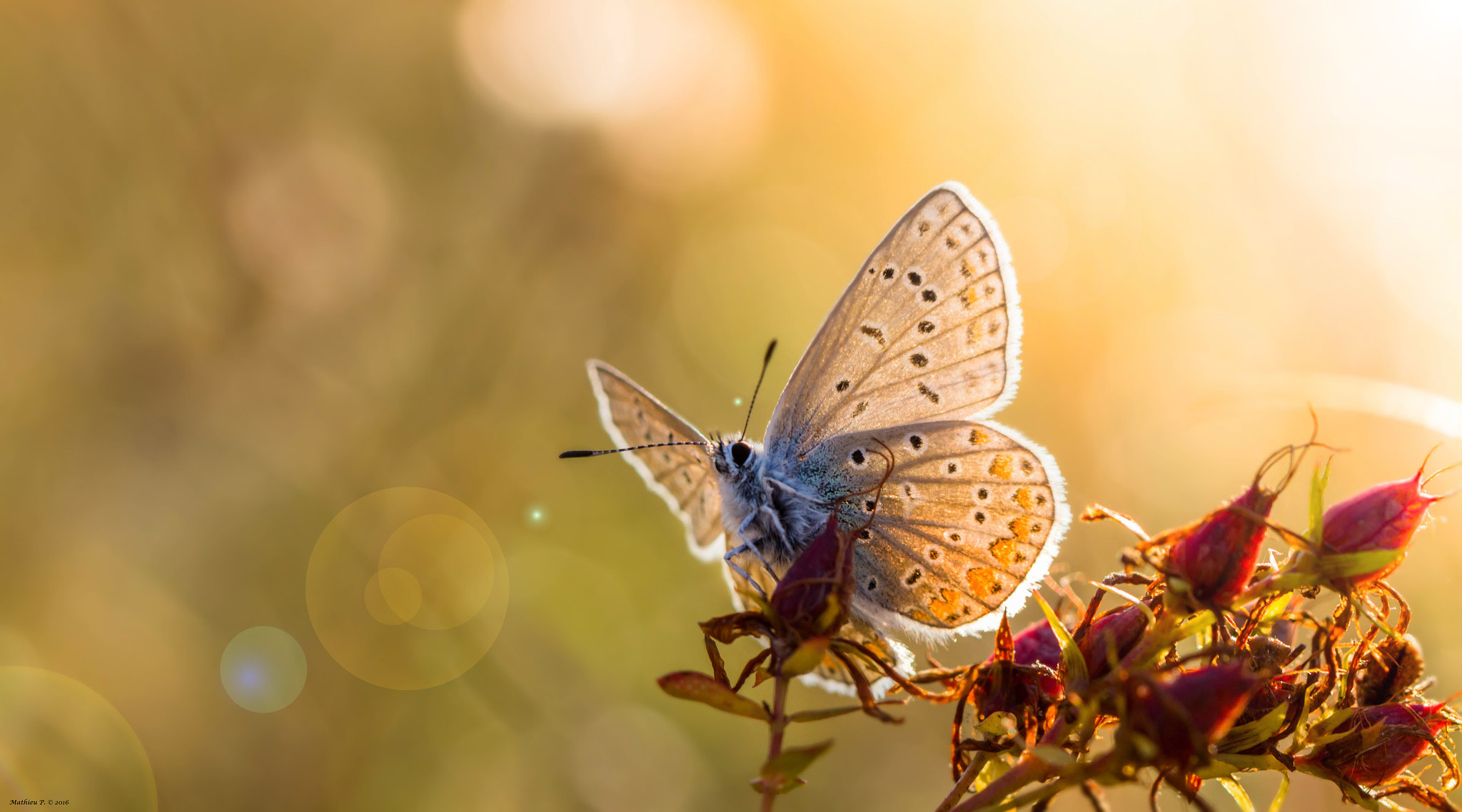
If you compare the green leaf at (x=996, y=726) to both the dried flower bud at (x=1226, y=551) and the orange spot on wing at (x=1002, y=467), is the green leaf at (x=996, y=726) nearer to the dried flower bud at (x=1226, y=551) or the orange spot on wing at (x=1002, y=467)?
the dried flower bud at (x=1226, y=551)

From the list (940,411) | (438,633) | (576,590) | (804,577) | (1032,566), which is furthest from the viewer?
(576,590)

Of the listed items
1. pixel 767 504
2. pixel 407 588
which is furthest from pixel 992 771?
pixel 407 588

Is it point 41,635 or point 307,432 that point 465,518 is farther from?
point 41,635

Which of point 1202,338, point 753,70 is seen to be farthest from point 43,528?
point 1202,338

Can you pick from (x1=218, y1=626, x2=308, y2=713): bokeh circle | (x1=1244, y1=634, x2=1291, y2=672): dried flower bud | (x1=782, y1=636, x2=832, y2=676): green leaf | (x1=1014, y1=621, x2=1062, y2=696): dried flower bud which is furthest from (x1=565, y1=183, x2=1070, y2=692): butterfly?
(x1=218, y1=626, x2=308, y2=713): bokeh circle

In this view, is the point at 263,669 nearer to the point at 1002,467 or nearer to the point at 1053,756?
the point at 1002,467

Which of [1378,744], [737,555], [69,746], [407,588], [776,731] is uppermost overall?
[407,588]

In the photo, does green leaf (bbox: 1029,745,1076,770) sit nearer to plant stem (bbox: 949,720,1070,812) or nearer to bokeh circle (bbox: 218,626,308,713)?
plant stem (bbox: 949,720,1070,812)
